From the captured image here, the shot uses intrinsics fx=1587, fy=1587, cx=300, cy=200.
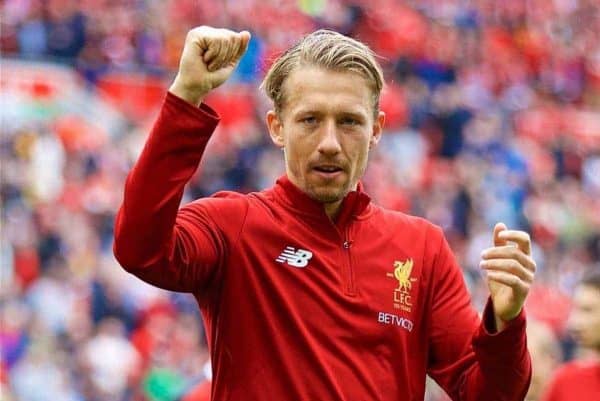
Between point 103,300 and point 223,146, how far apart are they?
8.34ft

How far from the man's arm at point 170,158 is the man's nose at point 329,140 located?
12.9 inches

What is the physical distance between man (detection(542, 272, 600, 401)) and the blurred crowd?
1.63 m

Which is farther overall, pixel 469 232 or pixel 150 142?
pixel 469 232

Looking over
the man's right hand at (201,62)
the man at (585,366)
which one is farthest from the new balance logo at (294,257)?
the man at (585,366)

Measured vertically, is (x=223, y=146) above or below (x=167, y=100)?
above

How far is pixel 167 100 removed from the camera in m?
3.24

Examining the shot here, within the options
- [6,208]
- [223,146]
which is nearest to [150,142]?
[6,208]

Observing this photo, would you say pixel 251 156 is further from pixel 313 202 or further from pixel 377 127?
pixel 313 202

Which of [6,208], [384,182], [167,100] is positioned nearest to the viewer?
[167,100]

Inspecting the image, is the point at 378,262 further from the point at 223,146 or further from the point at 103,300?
the point at 223,146

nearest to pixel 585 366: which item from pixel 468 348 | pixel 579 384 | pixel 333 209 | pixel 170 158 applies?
pixel 579 384

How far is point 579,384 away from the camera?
19.7 ft

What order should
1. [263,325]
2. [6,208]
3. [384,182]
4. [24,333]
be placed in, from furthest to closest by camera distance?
[384,182], [6,208], [24,333], [263,325]

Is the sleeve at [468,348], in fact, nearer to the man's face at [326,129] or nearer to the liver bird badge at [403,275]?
the liver bird badge at [403,275]
